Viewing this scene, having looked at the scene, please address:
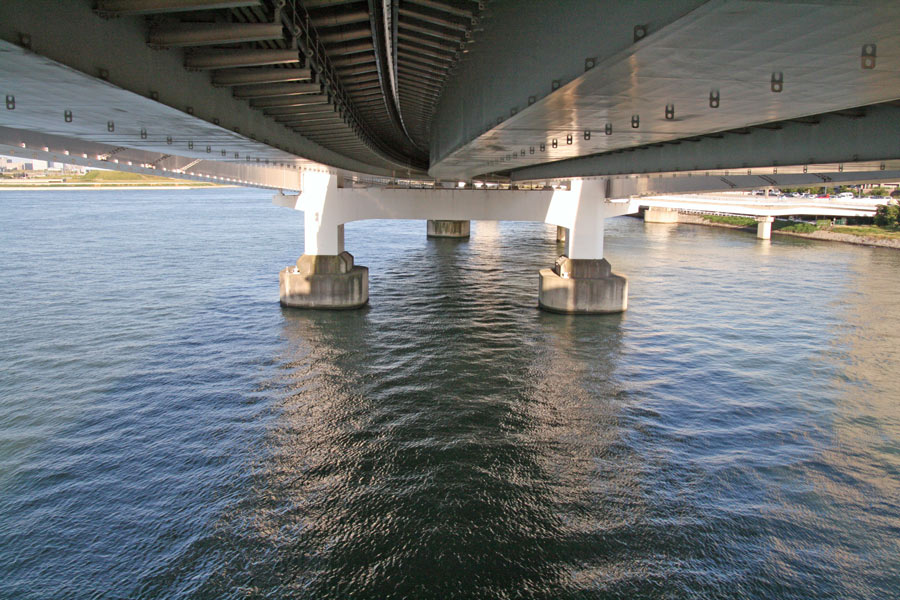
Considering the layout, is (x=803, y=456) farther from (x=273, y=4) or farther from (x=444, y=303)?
(x=444, y=303)

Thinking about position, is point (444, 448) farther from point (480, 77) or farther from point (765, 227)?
point (765, 227)

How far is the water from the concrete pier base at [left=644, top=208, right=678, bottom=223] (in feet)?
173

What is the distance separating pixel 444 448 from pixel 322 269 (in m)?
16.2

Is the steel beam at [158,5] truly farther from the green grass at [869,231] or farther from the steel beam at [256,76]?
the green grass at [869,231]

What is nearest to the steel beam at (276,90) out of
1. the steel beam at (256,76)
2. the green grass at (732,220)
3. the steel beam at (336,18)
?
the steel beam at (256,76)

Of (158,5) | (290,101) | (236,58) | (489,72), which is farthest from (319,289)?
(158,5)

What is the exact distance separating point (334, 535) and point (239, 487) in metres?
2.63

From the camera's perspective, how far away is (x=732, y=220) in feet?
251

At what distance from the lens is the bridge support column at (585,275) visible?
94.3 ft

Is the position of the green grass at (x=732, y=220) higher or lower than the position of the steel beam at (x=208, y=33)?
lower

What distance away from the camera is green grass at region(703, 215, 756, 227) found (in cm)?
7419

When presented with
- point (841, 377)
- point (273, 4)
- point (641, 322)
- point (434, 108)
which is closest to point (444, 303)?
point (641, 322)

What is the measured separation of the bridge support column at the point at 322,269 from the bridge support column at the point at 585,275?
8.43 meters

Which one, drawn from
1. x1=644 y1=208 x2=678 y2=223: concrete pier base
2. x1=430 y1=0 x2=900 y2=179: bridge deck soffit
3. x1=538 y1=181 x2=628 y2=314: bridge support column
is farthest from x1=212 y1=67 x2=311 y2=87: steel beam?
x1=644 y1=208 x2=678 y2=223: concrete pier base
